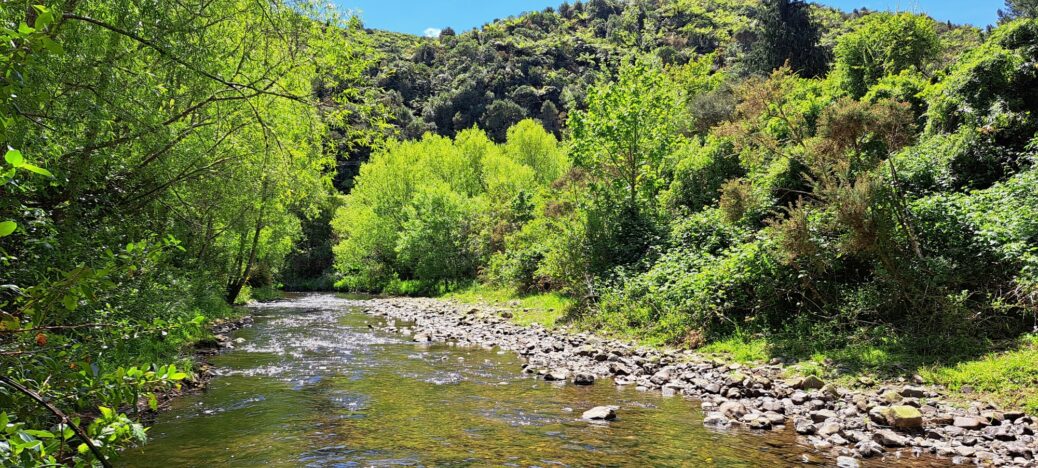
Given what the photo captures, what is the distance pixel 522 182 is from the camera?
136 feet

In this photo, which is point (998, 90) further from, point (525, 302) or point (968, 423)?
point (525, 302)

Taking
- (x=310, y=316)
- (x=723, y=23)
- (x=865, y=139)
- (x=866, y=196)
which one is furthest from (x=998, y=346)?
(x=723, y=23)

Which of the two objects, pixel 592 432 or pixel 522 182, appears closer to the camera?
pixel 592 432

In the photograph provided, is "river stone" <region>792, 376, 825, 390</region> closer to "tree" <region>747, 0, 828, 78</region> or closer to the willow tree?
the willow tree

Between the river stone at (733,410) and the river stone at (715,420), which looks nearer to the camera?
the river stone at (715,420)

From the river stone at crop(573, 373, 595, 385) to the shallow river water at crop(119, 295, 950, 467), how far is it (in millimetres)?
256

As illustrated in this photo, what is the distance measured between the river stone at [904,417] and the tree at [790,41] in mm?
40171

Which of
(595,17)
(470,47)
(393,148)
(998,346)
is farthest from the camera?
(595,17)

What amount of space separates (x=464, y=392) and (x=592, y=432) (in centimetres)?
329

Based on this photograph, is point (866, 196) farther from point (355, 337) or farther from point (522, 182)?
point (522, 182)

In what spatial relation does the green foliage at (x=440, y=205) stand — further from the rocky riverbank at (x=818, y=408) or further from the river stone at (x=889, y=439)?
the river stone at (x=889, y=439)

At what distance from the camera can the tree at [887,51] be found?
26484 mm

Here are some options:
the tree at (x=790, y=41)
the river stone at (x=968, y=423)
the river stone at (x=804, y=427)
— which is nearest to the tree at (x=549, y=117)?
the tree at (x=790, y=41)

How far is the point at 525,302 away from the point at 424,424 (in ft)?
53.7
